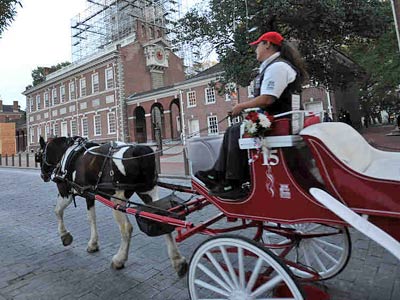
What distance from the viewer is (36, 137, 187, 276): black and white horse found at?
3.67m

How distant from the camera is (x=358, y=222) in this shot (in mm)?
1829

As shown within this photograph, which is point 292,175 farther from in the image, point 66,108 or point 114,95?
point 66,108

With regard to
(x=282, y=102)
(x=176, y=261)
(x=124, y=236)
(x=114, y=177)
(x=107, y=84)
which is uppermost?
(x=107, y=84)

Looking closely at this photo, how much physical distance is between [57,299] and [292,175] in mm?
2589

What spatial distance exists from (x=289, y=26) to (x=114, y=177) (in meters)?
10.2

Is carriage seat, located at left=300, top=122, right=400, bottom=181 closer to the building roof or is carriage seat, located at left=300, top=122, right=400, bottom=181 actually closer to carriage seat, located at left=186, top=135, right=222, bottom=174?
carriage seat, located at left=186, top=135, right=222, bottom=174

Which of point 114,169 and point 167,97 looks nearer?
point 114,169

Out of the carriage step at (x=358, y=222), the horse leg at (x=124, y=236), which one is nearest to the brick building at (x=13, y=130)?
the horse leg at (x=124, y=236)

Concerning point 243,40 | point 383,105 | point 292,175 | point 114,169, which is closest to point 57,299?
point 114,169

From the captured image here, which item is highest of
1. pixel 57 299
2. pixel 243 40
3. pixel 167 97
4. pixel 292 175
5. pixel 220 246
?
pixel 167 97

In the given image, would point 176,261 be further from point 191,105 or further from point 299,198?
point 191,105

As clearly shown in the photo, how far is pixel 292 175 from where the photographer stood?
2.13 m

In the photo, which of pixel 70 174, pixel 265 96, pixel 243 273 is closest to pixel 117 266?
pixel 70 174

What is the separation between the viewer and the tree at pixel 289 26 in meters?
10.7
